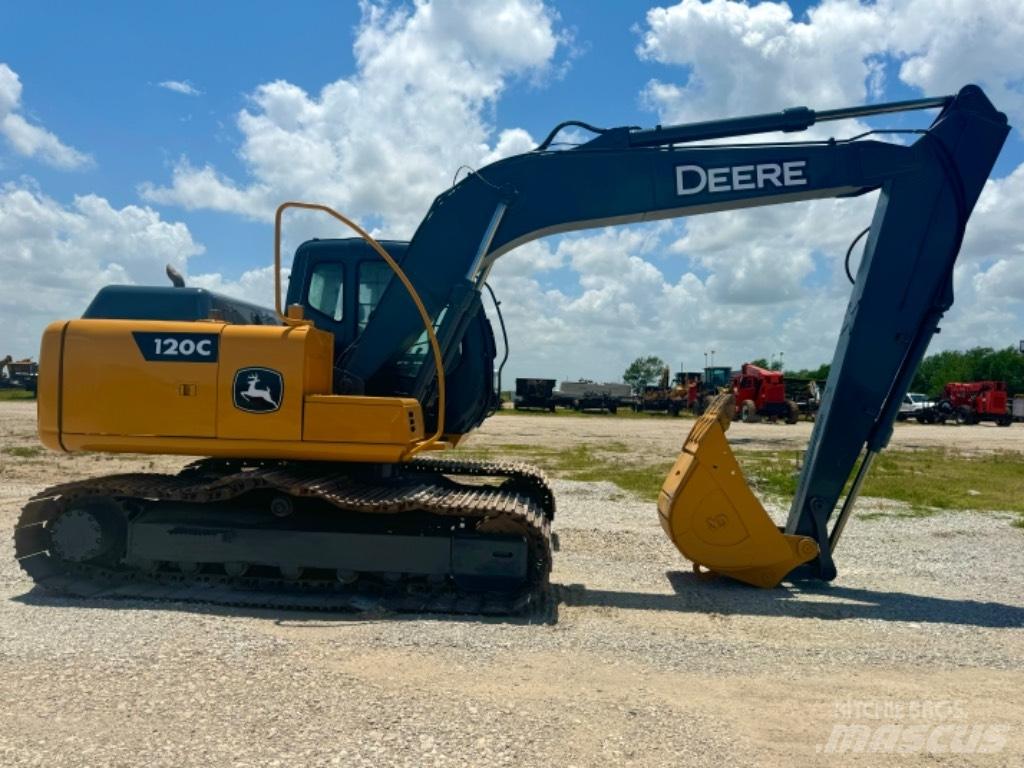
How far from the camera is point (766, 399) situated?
44.1m

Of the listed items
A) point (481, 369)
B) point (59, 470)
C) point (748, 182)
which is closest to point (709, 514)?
point (481, 369)

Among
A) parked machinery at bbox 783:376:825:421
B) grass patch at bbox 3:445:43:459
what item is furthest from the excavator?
parked machinery at bbox 783:376:825:421

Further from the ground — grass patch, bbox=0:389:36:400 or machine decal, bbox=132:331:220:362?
machine decal, bbox=132:331:220:362

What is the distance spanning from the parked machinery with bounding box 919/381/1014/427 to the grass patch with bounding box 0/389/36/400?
55.5m

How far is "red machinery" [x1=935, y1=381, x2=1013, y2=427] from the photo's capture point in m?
52.1

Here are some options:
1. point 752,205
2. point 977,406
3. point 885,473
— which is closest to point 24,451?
point 752,205

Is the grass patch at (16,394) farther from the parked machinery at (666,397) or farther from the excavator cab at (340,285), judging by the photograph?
the excavator cab at (340,285)

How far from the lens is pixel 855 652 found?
609cm

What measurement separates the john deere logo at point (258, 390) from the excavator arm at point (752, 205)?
0.82 meters

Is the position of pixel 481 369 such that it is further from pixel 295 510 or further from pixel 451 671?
pixel 451 671

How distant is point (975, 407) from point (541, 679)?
5524cm

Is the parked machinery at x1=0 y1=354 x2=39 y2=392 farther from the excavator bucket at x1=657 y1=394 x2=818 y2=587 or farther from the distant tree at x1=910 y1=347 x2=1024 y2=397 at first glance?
the distant tree at x1=910 y1=347 x2=1024 y2=397

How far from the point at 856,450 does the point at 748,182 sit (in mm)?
2695

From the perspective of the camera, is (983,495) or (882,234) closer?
(882,234)
